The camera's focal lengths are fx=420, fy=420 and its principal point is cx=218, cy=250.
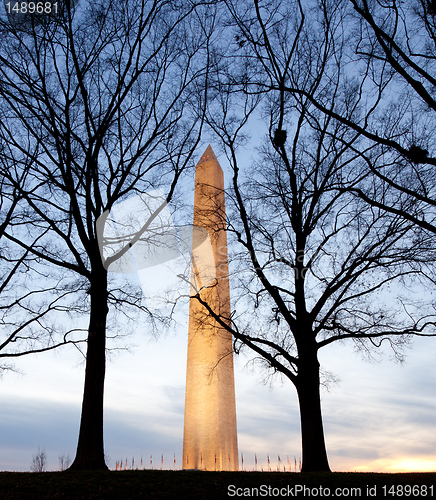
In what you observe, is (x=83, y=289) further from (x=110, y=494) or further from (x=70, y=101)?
(x=110, y=494)

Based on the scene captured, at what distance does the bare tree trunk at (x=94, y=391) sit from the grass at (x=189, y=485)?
36.5 inches

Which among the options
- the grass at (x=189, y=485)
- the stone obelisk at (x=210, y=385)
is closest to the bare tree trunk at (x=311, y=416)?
the grass at (x=189, y=485)

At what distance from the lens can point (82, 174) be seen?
12.1m

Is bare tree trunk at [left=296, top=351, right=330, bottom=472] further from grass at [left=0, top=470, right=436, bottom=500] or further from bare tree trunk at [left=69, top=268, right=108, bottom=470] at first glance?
bare tree trunk at [left=69, top=268, right=108, bottom=470]

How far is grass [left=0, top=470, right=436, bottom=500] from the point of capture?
676 centimetres

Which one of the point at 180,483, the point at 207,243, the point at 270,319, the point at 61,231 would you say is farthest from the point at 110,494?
the point at 207,243

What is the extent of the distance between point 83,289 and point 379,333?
8408 mm

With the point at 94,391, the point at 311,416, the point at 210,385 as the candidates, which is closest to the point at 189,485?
the point at 94,391

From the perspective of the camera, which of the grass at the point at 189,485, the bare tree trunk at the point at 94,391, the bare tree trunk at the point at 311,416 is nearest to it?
the grass at the point at 189,485

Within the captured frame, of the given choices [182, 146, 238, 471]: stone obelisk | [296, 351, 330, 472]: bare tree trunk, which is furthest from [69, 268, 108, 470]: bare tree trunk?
[182, 146, 238, 471]: stone obelisk

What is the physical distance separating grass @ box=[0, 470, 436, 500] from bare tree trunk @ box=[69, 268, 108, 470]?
0.93 metres

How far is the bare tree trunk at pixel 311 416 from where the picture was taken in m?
9.66

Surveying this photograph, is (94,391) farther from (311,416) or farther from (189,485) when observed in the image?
(311,416)

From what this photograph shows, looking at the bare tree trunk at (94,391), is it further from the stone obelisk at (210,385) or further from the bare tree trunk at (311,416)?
the stone obelisk at (210,385)
